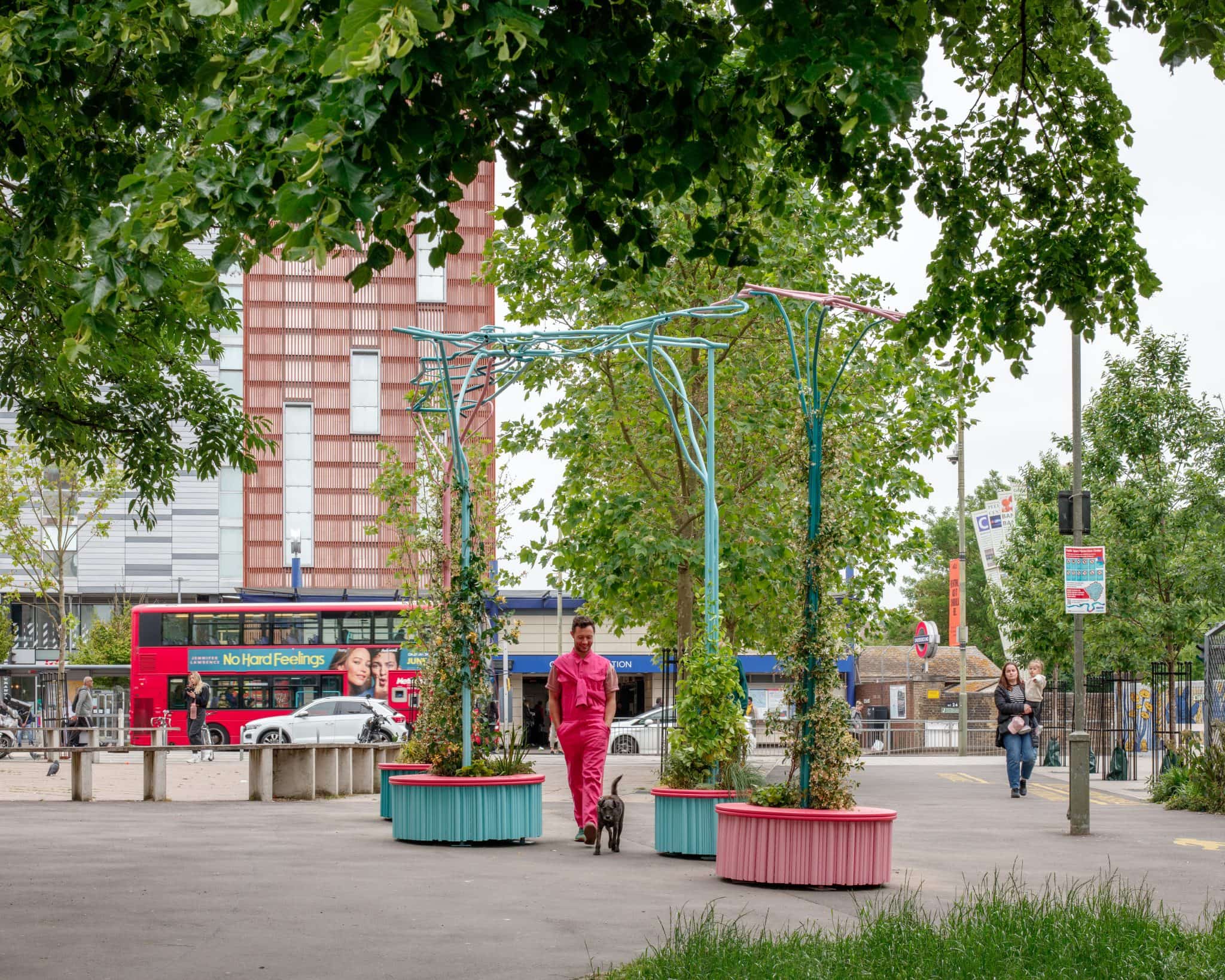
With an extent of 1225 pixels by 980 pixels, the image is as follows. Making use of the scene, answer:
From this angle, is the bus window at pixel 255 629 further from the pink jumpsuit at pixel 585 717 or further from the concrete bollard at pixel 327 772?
the pink jumpsuit at pixel 585 717

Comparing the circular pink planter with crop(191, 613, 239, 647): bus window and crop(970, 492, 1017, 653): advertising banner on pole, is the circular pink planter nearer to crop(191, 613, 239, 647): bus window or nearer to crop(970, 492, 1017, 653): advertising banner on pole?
crop(191, 613, 239, 647): bus window

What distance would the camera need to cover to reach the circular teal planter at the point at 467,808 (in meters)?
12.8

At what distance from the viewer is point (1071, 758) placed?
47.9 ft

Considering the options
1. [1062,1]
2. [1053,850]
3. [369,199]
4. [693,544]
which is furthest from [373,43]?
[693,544]

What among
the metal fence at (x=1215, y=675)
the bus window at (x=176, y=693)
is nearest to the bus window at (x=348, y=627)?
the bus window at (x=176, y=693)

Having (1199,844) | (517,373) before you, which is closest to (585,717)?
(517,373)

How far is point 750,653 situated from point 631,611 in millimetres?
27260

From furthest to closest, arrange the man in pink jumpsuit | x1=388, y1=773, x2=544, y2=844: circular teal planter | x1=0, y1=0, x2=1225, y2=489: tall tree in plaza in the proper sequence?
x1=388, y1=773, x2=544, y2=844: circular teal planter, the man in pink jumpsuit, x1=0, y1=0, x2=1225, y2=489: tall tree in plaza

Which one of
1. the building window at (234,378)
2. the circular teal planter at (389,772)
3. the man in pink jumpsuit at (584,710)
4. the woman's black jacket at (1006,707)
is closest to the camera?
the man in pink jumpsuit at (584,710)

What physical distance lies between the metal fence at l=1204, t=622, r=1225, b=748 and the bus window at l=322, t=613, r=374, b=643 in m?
23.5

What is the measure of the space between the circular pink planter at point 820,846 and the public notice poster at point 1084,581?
20.5ft

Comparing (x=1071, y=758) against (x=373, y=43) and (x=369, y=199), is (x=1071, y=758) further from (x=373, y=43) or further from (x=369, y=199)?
(x=373, y=43)

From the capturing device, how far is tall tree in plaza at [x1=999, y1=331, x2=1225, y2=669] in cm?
2889

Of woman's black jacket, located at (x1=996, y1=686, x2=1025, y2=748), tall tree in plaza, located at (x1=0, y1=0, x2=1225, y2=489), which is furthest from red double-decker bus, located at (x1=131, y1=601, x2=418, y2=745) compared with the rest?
tall tree in plaza, located at (x1=0, y1=0, x2=1225, y2=489)
